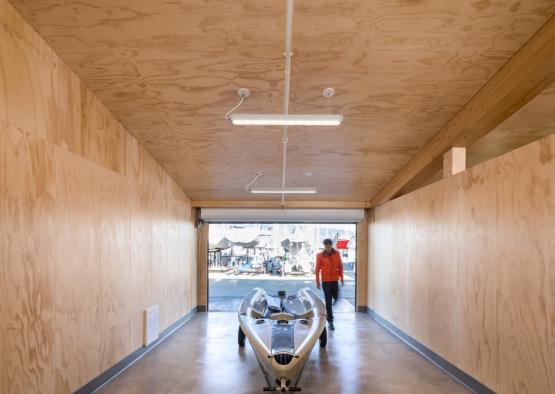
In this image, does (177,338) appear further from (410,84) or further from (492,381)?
(410,84)

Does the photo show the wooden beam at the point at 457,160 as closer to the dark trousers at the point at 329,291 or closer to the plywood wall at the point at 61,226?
the dark trousers at the point at 329,291

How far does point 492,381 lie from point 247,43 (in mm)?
3509

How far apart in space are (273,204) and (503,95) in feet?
14.9

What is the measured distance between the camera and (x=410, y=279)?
4.83 meters

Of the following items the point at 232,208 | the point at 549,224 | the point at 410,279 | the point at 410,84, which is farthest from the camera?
the point at 232,208

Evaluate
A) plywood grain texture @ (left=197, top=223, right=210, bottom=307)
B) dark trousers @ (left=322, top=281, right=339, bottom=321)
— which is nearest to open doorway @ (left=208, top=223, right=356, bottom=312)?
plywood grain texture @ (left=197, top=223, right=210, bottom=307)

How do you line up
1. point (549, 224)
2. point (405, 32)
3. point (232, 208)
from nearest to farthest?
point (549, 224)
point (405, 32)
point (232, 208)

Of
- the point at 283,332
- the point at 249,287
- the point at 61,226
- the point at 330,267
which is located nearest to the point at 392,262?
the point at 330,267

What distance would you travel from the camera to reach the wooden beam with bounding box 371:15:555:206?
2.55 m

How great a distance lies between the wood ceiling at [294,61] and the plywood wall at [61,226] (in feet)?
1.05

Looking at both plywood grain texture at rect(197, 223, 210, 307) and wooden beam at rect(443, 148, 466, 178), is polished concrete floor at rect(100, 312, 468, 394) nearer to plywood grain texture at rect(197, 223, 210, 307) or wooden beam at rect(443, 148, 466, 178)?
plywood grain texture at rect(197, 223, 210, 307)

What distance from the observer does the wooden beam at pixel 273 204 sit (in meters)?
6.78

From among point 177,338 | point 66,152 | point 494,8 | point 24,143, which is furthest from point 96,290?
point 494,8

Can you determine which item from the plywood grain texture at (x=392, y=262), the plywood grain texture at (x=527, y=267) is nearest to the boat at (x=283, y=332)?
the plywood grain texture at (x=392, y=262)
